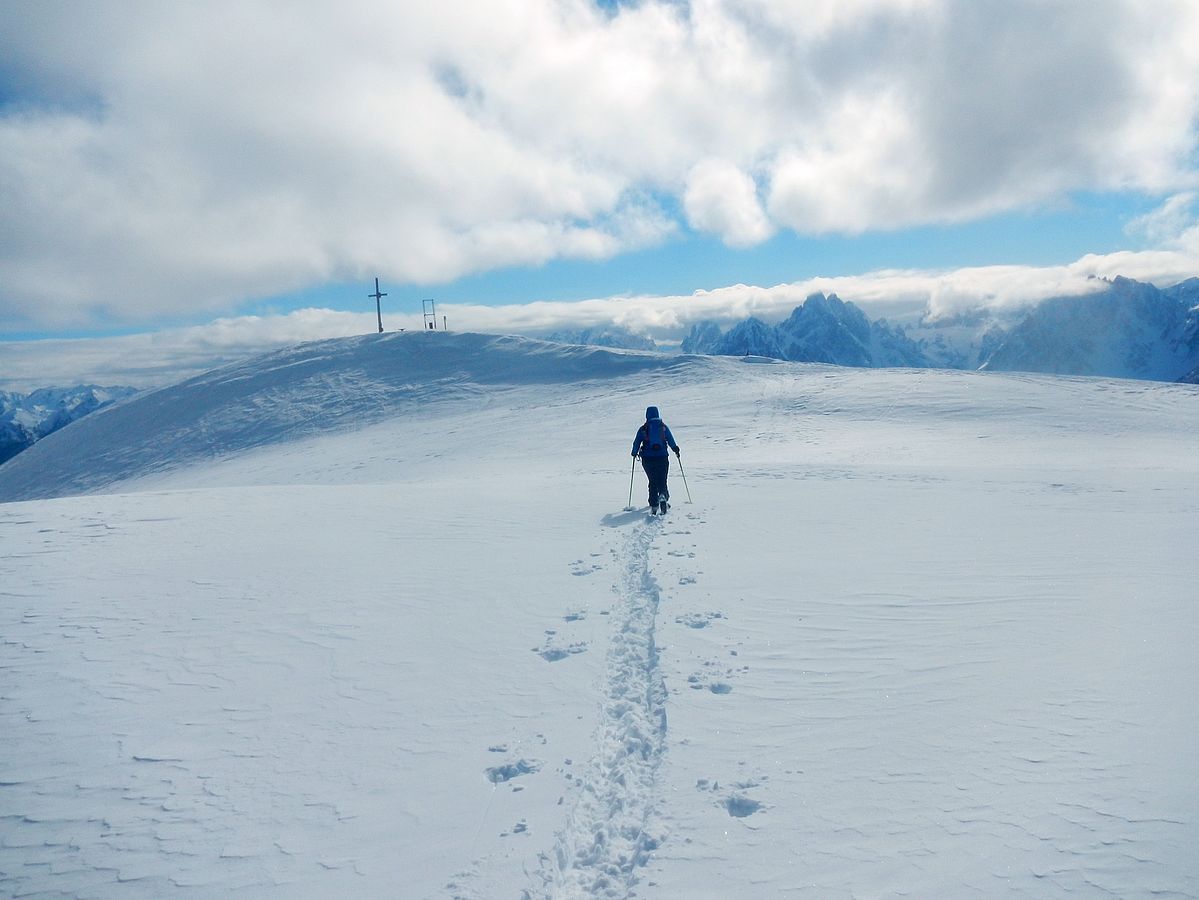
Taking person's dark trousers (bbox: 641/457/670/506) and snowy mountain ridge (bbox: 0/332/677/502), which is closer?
person's dark trousers (bbox: 641/457/670/506)

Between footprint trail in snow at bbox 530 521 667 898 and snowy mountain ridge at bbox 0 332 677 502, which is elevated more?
snowy mountain ridge at bbox 0 332 677 502

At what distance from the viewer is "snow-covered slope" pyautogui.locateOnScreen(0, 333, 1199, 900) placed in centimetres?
407

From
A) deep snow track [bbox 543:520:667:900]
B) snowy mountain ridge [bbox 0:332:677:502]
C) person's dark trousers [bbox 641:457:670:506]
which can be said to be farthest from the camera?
snowy mountain ridge [bbox 0:332:677:502]

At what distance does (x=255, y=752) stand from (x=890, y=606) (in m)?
6.43

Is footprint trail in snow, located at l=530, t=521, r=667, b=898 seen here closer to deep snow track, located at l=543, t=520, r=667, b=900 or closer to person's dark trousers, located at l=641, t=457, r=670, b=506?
deep snow track, located at l=543, t=520, r=667, b=900

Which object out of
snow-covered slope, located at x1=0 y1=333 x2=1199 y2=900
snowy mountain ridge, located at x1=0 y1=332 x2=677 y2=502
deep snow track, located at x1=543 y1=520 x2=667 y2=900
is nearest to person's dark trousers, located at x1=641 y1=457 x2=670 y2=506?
snow-covered slope, located at x1=0 y1=333 x2=1199 y2=900

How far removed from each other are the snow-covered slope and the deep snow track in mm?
25

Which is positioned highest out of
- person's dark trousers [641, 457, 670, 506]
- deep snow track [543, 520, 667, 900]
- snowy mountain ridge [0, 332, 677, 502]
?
snowy mountain ridge [0, 332, 677, 502]

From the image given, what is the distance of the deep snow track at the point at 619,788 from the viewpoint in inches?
157

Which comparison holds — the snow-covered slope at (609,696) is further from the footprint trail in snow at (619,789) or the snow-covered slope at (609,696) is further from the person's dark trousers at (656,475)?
the person's dark trousers at (656,475)

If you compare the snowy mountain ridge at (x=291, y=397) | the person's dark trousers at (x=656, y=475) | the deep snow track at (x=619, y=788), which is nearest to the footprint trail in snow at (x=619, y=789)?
the deep snow track at (x=619, y=788)

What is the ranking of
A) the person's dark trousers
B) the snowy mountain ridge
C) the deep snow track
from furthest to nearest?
the snowy mountain ridge
the person's dark trousers
the deep snow track

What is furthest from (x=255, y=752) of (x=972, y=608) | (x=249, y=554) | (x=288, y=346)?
(x=288, y=346)

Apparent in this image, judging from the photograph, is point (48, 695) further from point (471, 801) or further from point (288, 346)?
point (288, 346)
